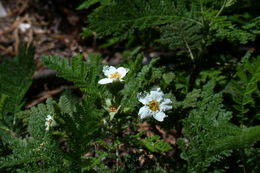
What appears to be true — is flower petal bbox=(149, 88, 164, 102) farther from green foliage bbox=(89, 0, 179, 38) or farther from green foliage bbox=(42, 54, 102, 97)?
green foliage bbox=(89, 0, 179, 38)

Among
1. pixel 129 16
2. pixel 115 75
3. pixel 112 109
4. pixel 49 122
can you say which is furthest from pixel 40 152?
pixel 129 16

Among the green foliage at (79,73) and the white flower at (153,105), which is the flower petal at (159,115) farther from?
the green foliage at (79,73)

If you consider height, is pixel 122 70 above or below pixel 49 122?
above

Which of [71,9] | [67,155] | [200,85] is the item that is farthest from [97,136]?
[71,9]

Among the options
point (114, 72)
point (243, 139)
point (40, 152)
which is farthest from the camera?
point (114, 72)

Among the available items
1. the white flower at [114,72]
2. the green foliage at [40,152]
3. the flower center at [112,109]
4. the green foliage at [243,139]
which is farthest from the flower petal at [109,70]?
the green foliage at [243,139]

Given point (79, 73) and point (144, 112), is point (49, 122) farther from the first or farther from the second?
point (144, 112)

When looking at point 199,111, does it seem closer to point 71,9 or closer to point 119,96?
point 119,96
